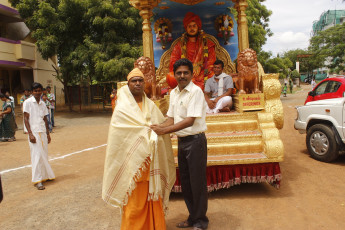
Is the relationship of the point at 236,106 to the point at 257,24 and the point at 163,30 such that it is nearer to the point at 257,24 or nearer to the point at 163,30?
the point at 163,30

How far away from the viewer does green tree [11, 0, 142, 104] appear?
15562mm

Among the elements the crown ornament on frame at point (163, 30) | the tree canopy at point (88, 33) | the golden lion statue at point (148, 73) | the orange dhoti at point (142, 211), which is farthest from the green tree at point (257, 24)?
the orange dhoti at point (142, 211)

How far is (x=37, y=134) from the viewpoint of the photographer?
5293 mm

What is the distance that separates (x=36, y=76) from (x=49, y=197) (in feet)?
61.1

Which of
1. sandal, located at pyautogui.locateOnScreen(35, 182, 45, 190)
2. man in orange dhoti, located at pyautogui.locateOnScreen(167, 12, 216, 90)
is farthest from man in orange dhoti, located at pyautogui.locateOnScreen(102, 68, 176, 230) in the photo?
man in orange dhoti, located at pyautogui.locateOnScreen(167, 12, 216, 90)

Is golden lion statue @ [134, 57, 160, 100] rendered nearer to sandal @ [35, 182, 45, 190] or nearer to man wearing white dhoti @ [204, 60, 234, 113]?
man wearing white dhoti @ [204, 60, 234, 113]

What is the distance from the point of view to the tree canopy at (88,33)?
613 inches

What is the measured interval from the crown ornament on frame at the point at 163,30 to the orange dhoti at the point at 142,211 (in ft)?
17.0

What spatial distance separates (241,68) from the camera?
5.05 meters

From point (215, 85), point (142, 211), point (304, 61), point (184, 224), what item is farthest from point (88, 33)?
point (304, 61)

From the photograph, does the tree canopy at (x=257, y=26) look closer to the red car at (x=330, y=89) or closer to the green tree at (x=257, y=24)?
the green tree at (x=257, y=24)

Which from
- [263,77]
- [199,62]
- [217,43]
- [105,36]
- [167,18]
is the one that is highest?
[105,36]

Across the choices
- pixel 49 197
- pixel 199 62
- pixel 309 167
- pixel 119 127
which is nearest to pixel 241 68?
pixel 199 62

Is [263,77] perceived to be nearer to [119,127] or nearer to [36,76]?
[119,127]
